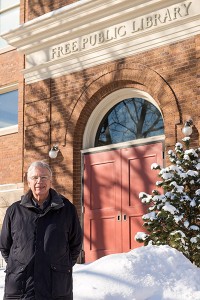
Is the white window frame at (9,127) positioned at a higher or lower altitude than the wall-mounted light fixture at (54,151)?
higher

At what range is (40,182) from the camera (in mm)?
4105

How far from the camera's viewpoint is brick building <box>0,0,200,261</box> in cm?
974

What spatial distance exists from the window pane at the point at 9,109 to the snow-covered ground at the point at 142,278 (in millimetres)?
8258

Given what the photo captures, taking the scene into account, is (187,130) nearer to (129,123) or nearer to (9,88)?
(129,123)

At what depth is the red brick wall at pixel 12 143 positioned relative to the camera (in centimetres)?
1299

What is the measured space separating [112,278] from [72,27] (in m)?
7.05

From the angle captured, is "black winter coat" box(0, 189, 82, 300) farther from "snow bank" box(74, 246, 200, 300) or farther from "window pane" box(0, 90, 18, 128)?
"window pane" box(0, 90, 18, 128)

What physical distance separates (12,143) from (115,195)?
3764mm

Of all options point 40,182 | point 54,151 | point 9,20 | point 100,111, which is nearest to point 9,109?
point 9,20

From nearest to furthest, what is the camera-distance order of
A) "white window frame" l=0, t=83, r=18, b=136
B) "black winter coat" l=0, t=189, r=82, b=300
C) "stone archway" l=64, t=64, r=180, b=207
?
"black winter coat" l=0, t=189, r=82, b=300, "stone archway" l=64, t=64, r=180, b=207, "white window frame" l=0, t=83, r=18, b=136

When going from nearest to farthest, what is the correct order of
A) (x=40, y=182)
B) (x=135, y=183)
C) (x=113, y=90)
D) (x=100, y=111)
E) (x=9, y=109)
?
1. (x=40, y=182)
2. (x=135, y=183)
3. (x=113, y=90)
4. (x=100, y=111)
5. (x=9, y=109)

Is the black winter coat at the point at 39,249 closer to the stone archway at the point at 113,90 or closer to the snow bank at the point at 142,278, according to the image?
the snow bank at the point at 142,278

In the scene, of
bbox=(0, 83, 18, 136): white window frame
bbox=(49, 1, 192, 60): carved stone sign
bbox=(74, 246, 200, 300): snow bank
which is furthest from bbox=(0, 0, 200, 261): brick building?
bbox=(74, 246, 200, 300): snow bank

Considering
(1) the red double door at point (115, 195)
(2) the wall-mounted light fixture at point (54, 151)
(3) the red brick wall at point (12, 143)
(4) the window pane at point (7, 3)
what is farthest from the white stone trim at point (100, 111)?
Answer: (4) the window pane at point (7, 3)
